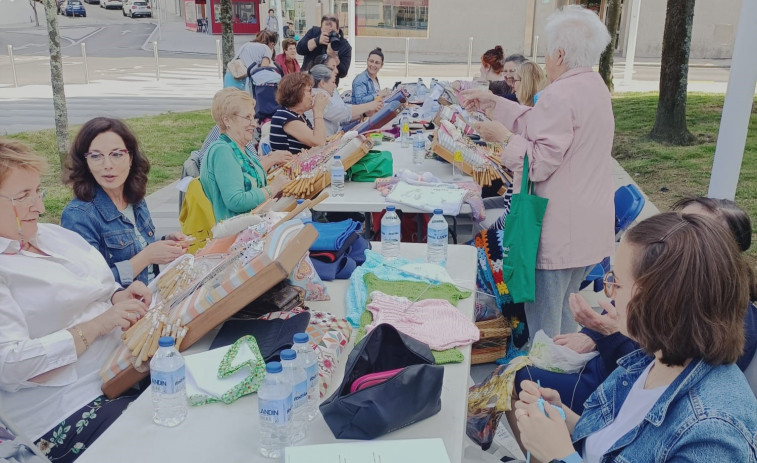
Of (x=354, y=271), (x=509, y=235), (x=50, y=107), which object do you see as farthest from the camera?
(x=50, y=107)

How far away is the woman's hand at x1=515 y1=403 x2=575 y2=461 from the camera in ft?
5.90

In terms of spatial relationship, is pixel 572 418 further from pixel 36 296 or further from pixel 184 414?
pixel 36 296

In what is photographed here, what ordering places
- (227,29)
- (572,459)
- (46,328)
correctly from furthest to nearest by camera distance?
(227,29) < (46,328) < (572,459)

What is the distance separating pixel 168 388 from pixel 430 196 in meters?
2.89

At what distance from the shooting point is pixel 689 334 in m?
1.59

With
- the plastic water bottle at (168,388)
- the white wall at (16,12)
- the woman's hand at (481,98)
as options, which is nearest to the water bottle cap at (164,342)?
the plastic water bottle at (168,388)

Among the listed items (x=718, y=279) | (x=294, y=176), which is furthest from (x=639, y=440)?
(x=294, y=176)

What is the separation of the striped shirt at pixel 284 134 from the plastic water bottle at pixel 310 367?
3.89 m

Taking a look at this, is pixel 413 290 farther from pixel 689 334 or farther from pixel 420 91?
pixel 420 91

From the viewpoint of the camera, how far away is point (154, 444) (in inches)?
75.2

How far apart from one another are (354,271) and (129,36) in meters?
36.8

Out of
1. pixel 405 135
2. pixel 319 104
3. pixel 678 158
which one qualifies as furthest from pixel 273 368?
pixel 678 158

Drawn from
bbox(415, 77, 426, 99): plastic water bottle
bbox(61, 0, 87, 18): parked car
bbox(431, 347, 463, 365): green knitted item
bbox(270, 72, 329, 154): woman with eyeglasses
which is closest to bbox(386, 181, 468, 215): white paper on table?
bbox(270, 72, 329, 154): woman with eyeglasses

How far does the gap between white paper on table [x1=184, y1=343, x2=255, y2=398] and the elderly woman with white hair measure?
1.82 m
